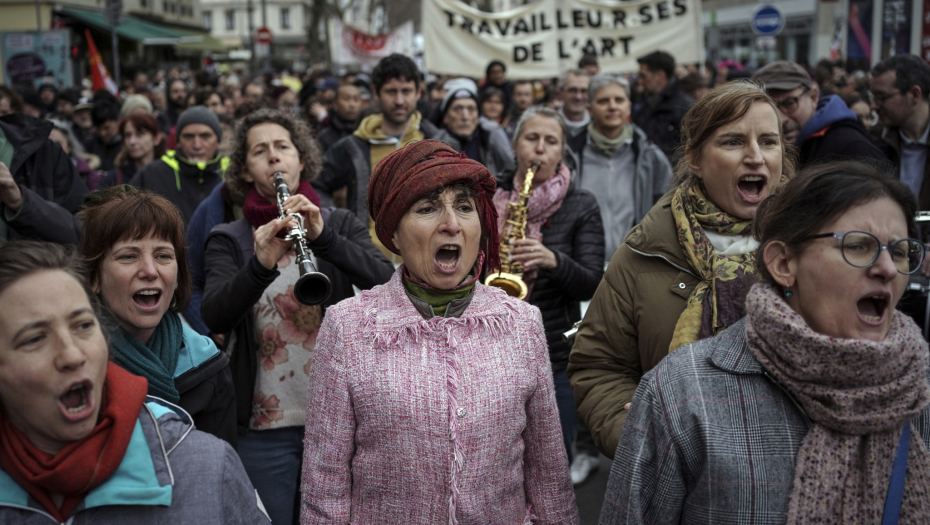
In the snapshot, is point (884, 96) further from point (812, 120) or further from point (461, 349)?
point (461, 349)

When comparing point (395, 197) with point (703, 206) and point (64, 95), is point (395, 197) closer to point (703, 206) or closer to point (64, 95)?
point (703, 206)

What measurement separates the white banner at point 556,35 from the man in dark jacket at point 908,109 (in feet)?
10.4

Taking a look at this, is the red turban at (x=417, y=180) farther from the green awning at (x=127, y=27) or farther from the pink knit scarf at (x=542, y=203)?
the green awning at (x=127, y=27)

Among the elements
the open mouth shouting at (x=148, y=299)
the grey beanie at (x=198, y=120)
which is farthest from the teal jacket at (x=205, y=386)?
the grey beanie at (x=198, y=120)

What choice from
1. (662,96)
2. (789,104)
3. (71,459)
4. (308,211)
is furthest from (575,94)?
(71,459)

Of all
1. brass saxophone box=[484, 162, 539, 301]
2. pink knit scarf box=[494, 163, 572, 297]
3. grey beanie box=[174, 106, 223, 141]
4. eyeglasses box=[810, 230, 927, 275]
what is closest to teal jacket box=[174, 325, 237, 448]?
brass saxophone box=[484, 162, 539, 301]

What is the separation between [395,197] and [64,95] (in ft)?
37.1

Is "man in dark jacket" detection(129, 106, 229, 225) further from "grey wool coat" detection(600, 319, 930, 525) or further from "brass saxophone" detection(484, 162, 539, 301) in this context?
"grey wool coat" detection(600, 319, 930, 525)

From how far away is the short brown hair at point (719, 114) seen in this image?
8.11 feet

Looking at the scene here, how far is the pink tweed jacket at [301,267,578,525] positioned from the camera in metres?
2.19

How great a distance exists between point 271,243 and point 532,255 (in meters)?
1.20

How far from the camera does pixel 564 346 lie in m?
3.90

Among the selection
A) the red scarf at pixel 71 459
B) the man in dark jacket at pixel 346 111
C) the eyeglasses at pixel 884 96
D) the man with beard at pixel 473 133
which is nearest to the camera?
the red scarf at pixel 71 459

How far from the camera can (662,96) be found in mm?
8227
